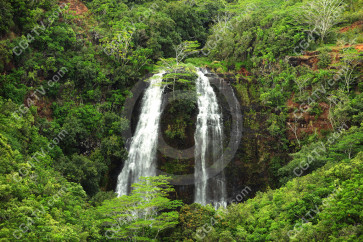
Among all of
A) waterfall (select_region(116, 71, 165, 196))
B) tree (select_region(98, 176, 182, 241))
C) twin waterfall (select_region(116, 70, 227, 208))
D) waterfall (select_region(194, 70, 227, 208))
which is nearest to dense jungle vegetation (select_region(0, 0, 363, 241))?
tree (select_region(98, 176, 182, 241))

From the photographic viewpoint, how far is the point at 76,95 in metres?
28.7

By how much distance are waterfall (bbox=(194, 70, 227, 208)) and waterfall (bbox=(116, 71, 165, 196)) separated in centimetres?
384

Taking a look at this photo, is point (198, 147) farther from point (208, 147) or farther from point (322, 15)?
point (322, 15)

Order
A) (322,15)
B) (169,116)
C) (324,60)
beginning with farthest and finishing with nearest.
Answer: (322,15)
(169,116)
(324,60)

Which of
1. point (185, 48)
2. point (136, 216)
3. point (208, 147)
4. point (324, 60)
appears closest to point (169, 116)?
point (208, 147)

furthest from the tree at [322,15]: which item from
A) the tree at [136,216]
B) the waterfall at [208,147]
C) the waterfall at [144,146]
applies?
the tree at [136,216]

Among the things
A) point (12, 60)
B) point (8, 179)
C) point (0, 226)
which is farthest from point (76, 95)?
point (0, 226)

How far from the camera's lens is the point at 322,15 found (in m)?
30.4

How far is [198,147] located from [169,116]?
13.4ft

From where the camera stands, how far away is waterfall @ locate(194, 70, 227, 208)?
83.2ft

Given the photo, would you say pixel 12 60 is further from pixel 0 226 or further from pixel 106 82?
pixel 0 226

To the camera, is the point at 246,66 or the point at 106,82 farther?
the point at 246,66

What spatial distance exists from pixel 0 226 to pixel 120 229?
616 cm

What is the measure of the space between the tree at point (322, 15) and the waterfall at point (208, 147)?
1196cm
